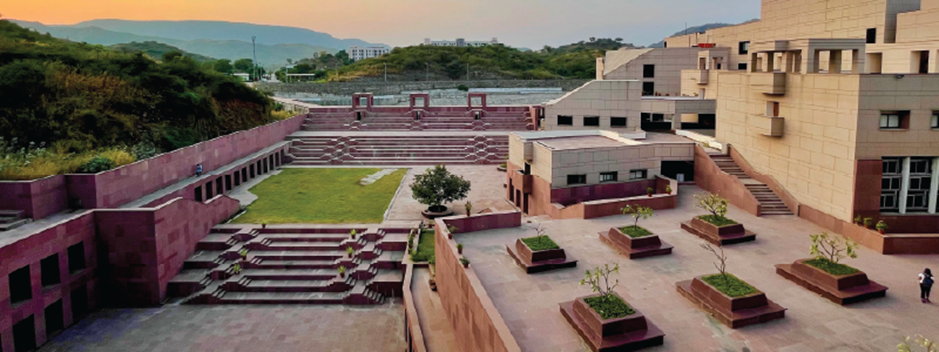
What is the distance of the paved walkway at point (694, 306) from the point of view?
12.0m

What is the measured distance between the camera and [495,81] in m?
74.4

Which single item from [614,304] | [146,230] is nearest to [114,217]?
[146,230]

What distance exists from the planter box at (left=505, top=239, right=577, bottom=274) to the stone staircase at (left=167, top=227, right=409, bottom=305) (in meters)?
6.73

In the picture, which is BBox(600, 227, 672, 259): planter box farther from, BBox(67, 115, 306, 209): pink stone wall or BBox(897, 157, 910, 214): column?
BBox(67, 115, 306, 209): pink stone wall

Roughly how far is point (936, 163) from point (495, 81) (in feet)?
189

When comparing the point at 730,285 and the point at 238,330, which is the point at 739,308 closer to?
the point at 730,285

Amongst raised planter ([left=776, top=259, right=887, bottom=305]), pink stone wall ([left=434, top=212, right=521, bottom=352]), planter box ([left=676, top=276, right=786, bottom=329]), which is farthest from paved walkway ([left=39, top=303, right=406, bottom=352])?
raised planter ([left=776, top=259, right=887, bottom=305])

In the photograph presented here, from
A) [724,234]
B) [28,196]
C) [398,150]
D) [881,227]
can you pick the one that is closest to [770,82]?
[881,227]

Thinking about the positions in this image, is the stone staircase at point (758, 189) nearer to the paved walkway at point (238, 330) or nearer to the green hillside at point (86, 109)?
the paved walkway at point (238, 330)

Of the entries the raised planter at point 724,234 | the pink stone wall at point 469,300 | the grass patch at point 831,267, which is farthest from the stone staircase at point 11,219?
the grass patch at point 831,267

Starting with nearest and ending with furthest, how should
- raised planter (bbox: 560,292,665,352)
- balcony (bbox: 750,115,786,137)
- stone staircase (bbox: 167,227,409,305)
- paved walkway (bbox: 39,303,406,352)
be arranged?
1. raised planter (bbox: 560,292,665,352)
2. paved walkway (bbox: 39,303,406,352)
3. stone staircase (bbox: 167,227,409,305)
4. balcony (bbox: 750,115,786,137)

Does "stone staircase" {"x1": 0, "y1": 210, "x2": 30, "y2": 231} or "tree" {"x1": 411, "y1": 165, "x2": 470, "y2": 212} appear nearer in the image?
"stone staircase" {"x1": 0, "y1": 210, "x2": 30, "y2": 231}

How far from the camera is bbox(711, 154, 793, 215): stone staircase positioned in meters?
21.7

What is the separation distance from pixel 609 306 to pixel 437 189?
1504 centimetres
